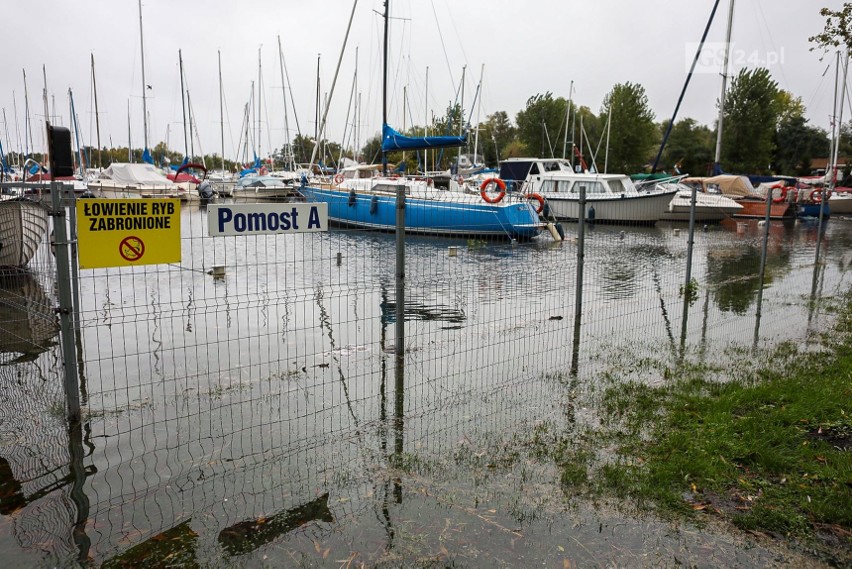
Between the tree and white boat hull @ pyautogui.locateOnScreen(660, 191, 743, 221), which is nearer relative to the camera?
white boat hull @ pyautogui.locateOnScreen(660, 191, 743, 221)

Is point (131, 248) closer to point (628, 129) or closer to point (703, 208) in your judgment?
point (703, 208)

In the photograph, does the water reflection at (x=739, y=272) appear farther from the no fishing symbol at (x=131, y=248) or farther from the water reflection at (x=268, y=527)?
the no fishing symbol at (x=131, y=248)

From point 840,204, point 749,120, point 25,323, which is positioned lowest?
point 25,323

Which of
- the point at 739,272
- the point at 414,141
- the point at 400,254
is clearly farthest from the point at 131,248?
the point at 414,141

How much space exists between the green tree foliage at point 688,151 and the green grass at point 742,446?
64.1 metres

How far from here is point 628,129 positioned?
5856cm

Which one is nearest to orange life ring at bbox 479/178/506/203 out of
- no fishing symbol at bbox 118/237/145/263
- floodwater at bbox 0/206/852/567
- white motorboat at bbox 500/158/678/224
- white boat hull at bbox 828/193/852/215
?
floodwater at bbox 0/206/852/567

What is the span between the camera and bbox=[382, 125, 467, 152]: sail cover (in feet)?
79.9

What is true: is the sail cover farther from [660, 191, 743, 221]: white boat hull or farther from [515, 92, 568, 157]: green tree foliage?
[515, 92, 568, 157]: green tree foliage

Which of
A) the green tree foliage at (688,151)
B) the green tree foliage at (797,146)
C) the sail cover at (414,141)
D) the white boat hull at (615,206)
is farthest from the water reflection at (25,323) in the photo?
the green tree foliage at (797,146)

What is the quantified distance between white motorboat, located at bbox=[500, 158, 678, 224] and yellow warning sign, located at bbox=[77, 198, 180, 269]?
26377 mm

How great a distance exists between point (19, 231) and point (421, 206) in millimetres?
10906

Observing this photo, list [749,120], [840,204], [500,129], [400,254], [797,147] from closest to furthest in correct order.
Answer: [400,254], [840,204], [749,120], [797,147], [500,129]

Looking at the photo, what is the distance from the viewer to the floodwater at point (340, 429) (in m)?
3.45
